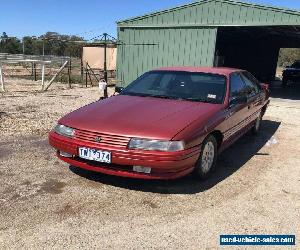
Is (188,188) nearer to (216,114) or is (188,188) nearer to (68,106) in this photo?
(216,114)

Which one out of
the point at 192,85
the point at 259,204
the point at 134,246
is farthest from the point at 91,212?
the point at 192,85

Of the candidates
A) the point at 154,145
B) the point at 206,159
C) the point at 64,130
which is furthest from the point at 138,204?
the point at 64,130

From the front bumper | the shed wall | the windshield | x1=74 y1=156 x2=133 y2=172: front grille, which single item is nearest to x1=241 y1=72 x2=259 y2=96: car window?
the windshield

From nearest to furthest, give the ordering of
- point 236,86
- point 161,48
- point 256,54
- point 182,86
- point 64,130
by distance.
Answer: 1. point 64,130
2. point 182,86
3. point 236,86
4. point 161,48
5. point 256,54

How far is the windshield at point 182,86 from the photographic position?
5.45 meters

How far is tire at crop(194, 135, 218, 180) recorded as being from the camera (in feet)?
15.4

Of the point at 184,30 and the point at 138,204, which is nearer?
the point at 138,204

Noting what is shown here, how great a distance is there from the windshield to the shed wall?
8338 millimetres

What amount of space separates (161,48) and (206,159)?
10.6 meters

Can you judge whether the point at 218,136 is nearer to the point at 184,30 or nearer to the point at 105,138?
the point at 105,138

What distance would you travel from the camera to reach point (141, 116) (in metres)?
4.68

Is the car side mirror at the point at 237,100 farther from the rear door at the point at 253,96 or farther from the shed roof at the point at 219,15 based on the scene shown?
the shed roof at the point at 219,15

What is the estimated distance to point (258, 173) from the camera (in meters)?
5.40

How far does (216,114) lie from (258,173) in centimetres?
115
